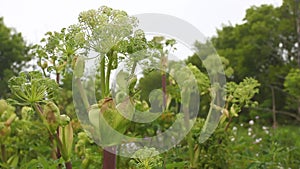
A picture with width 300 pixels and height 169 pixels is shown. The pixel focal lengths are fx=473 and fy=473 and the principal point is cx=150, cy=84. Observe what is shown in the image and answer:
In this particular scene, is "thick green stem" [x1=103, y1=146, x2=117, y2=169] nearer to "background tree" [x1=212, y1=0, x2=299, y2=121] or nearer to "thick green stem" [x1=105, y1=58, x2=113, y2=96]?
"thick green stem" [x1=105, y1=58, x2=113, y2=96]

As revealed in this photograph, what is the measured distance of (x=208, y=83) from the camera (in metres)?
2.89

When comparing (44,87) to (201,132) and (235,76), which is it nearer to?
(201,132)

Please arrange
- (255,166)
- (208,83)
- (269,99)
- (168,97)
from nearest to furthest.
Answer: (255,166) → (208,83) → (168,97) → (269,99)

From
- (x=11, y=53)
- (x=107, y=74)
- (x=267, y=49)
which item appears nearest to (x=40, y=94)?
(x=107, y=74)

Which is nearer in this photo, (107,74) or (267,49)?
(107,74)

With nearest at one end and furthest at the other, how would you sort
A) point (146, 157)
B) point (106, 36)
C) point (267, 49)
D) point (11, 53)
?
1. point (106, 36)
2. point (146, 157)
3. point (267, 49)
4. point (11, 53)

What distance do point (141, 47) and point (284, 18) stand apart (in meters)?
19.9

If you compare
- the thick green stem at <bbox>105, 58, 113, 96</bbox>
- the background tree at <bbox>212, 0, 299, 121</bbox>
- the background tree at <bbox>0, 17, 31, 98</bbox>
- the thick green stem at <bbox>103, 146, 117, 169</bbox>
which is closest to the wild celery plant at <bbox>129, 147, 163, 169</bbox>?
the thick green stem at <bbox>103, 146, 117, 169</bbox>

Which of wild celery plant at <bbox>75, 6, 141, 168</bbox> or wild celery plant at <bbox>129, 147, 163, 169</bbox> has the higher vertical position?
wild celery plant at <bbox>75, 6, 141, 168</bbox>

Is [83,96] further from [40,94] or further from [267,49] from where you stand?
[267,49]

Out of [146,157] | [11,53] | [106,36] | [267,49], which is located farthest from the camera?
[11,53]

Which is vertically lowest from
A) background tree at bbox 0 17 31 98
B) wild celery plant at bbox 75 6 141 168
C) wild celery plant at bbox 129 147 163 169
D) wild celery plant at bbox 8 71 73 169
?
wild celery plant at bbox 129 147 163 169

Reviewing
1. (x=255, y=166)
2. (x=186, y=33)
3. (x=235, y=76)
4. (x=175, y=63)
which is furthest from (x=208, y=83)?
(x=235, y=76)

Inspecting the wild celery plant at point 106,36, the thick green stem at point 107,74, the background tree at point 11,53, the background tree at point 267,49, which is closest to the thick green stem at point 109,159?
the wild celery plant at point 106,36
